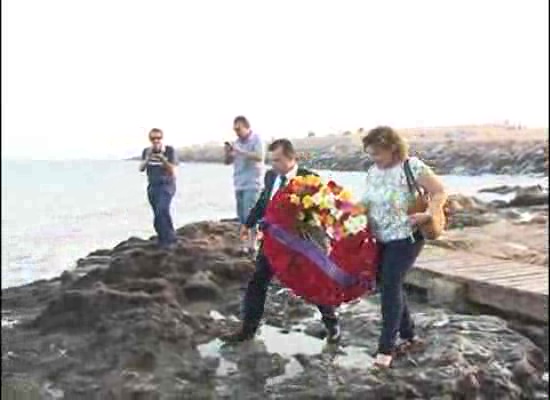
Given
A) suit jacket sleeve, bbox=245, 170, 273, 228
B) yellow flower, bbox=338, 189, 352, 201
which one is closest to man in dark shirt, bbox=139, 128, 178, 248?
suit jacket sleeve, bbox=245, 170, 273, 228

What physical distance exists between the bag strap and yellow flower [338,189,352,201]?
81 cm

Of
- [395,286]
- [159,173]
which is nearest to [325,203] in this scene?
[159,173]

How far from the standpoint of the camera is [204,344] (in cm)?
545

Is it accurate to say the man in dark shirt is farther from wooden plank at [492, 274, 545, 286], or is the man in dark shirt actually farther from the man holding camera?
wooden plank at [492, 274, 545, 286]

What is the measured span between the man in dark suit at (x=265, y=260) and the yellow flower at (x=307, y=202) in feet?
0.33

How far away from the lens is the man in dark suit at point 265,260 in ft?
8.93

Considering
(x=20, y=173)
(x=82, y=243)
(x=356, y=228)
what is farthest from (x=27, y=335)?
(x=356, y=228)

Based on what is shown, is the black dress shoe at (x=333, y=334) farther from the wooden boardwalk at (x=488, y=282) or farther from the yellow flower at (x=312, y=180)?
the wooden boardwalk at (x=488, y=282)

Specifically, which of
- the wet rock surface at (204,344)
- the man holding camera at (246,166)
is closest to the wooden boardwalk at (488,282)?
the wet rock surface at (204,344)

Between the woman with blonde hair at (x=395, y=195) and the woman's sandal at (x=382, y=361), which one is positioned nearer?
the woman with blonde hair at (x=395, y=195)

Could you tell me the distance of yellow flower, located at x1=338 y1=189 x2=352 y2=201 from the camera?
8.00 ft

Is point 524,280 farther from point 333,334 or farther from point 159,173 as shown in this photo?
point 159,173

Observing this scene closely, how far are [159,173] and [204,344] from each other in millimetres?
2152

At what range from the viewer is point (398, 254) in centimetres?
363
